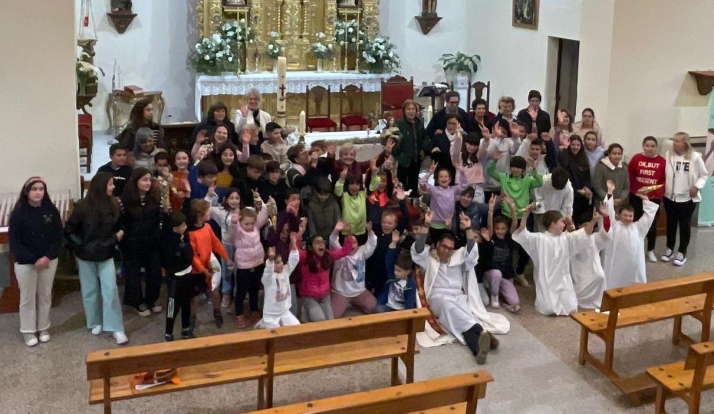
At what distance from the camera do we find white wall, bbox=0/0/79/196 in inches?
304

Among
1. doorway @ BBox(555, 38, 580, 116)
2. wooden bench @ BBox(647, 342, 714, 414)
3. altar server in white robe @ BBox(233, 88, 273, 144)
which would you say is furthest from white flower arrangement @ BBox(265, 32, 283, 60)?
A: wooden bench @ BBox(647, 342, 714, 414)

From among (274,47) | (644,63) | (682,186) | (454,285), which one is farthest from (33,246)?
(274,47)

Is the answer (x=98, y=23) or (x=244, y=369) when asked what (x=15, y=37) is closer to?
(x=244, y=369)

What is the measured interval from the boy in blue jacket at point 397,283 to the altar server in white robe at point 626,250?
2.05 meters

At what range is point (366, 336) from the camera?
5664mm

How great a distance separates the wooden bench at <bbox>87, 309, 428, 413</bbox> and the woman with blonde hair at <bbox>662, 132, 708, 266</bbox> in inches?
164

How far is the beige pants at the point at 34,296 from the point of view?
6.66m

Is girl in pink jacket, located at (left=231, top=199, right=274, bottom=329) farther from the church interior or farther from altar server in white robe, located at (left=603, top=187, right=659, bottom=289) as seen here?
altar server in white robe, located at (left=603, top=187, right=659, bottom=289)

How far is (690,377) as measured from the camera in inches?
218

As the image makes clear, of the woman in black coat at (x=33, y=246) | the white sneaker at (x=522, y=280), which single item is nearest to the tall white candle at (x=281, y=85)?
the white sneaker at (x=522, y=280)

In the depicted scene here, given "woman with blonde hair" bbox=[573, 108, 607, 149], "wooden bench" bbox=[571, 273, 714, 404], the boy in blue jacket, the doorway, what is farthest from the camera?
the doorway

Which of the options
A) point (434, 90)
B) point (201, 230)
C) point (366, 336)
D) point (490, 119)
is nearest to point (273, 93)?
point (434, 90)

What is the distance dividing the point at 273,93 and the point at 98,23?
3.07 meters

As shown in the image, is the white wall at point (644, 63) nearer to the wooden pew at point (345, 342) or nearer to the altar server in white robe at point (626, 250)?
the altar server in white robe at point (626, 250)
